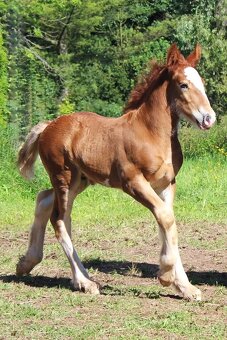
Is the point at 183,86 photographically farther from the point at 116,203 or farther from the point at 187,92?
the point at 116,203

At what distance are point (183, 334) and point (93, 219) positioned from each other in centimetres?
577

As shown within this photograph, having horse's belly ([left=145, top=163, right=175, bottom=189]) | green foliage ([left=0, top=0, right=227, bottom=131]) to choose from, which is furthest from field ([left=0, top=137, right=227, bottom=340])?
green foliage ([left=0, top=0, right=227, bottom=131])

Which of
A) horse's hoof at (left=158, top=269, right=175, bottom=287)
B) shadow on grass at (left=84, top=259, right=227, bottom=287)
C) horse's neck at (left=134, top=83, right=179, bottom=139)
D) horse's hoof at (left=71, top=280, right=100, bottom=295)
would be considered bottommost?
shadow on grass at (left=84, top=259, right=227, bottom=287)

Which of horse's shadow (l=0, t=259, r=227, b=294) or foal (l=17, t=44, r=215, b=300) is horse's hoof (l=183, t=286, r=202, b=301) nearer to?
foal (l=17, t=44, r=215, b=300)

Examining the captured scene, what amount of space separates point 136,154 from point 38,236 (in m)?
1.42

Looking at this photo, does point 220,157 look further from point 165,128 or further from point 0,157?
point 165,128

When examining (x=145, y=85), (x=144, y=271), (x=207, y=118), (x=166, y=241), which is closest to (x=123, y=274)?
(x=144, y=271)

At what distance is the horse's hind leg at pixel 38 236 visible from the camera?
26.6 ft

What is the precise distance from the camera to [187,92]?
729 centimetres

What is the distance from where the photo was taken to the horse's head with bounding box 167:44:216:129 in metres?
7.18

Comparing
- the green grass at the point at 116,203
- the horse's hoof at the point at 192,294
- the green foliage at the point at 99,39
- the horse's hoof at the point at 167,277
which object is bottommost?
the green foliage at the point at 99,39

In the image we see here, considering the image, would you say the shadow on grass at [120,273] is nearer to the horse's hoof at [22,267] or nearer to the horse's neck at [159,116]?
the horse's hoof at [22,267]

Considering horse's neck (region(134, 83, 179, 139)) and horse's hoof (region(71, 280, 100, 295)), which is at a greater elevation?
horse's neck (region(134, 83, 179, 139))

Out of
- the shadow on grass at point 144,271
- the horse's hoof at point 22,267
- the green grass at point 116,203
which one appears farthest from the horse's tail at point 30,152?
the green grass at point 116,203
